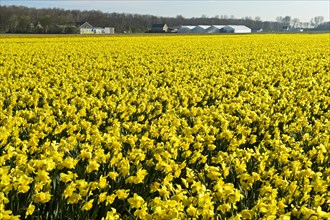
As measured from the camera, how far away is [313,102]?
9.42 m

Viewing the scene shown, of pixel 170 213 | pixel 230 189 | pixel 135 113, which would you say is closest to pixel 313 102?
pixel 135 113

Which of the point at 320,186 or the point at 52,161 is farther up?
the point at 52,161

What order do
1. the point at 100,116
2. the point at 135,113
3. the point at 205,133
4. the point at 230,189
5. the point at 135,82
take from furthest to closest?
the point at 135,82 → the point at 135,113 → the point at 100,116 → the point at 205,133 → the point at 230,189

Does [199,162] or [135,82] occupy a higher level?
[135,82]

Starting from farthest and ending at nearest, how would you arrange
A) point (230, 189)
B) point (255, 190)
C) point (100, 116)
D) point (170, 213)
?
point (100, 116), point (255, 190), point (230, 189), point (170, 213)

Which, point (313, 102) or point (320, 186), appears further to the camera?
point (313, 102)

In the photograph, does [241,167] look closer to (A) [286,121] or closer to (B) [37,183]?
(B) [37,183]

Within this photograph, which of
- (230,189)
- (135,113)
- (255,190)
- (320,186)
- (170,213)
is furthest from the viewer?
(135,113)

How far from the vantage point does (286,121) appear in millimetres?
7480

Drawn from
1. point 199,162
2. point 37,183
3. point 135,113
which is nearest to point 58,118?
point 135,113

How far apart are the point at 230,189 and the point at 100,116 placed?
13.2 feet

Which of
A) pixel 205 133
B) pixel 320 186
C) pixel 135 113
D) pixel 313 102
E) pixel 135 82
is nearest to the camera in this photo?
pixel 320 186

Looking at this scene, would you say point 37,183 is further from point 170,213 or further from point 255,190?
point 255,190

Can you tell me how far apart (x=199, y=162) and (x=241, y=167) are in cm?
81
